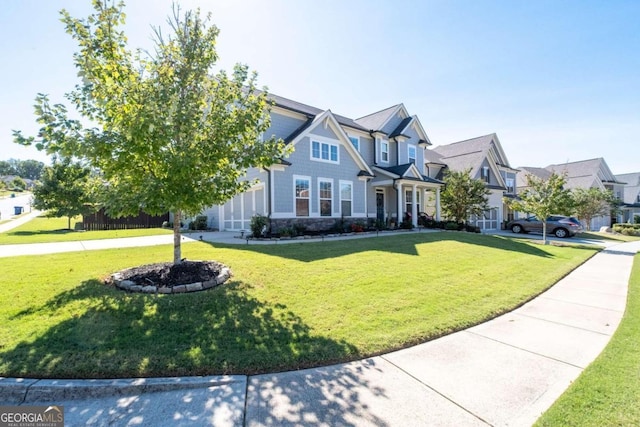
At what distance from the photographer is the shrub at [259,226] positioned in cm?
1342

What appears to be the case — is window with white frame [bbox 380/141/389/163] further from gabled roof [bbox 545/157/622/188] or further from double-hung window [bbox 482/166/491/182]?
gabled roof [bbox 545/157/622/188]

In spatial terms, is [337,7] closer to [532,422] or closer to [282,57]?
[282,57]

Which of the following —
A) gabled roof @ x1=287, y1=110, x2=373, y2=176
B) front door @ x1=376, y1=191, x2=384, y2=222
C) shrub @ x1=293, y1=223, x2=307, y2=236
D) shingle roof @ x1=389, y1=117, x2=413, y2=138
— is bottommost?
shrub @ x1=293, y1=223, x2=307, y2=236

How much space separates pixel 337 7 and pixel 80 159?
829 cm

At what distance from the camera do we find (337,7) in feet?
29.4

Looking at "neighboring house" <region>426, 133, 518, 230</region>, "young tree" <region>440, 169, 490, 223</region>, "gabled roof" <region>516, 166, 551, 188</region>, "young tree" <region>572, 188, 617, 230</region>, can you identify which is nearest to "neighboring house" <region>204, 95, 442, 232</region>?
"young tree" <region>440, 169, 490, 223</region>

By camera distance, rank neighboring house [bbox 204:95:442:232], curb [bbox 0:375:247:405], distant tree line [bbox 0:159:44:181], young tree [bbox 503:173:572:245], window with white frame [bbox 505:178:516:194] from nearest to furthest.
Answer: curb [bbox 0:375:247:405] → neighboring house [bbox 204:95:442:232] → young tree [bbox 503:173:572:245] → window with white frame [bbox 505:178:516:194] → distant tree line [bbox 0:159:44:181]

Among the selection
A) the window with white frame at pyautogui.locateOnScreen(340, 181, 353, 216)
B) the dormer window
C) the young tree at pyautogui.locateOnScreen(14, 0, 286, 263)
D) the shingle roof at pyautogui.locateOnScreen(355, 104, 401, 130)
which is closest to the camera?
the young tree at pyautogui.locateOnScreen(14, 0, 286, 263)

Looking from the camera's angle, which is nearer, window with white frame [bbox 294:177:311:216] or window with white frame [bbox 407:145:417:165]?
window with white frame [bbox 294:177:311:216]

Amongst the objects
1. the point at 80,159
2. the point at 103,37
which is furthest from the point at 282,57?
the point at 80,159

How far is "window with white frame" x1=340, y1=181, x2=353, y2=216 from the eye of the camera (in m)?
17.0

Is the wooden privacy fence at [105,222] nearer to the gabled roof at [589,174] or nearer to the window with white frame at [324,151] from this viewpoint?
the window with white frame at [324,151]

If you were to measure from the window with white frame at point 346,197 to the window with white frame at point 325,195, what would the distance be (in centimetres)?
85

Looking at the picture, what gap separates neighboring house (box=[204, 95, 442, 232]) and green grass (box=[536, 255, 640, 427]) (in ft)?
35.3
